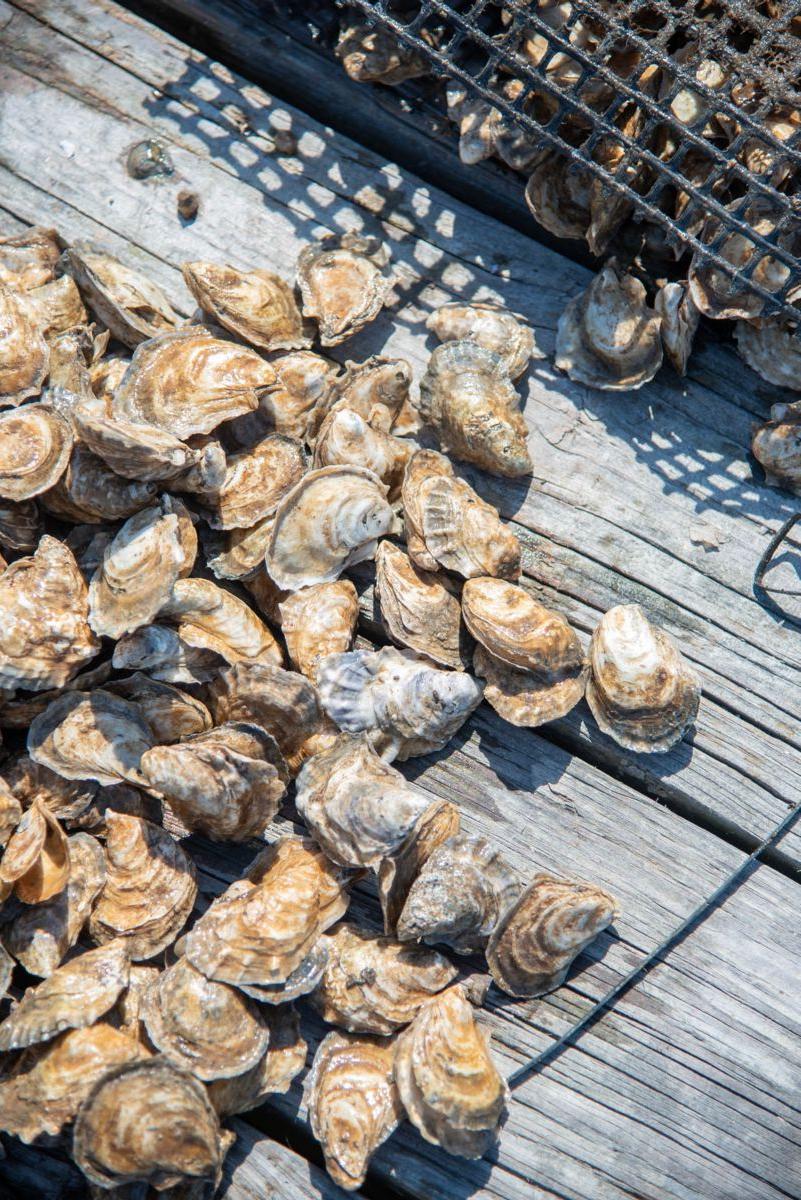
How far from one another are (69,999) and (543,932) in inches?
44.3

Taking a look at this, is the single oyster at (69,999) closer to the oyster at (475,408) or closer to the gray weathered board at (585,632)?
the gray weathered board at (585,632)

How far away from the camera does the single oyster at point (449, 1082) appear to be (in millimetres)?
2080

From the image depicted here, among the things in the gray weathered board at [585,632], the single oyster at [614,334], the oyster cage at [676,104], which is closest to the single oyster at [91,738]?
the gray weathered board at [585,632]

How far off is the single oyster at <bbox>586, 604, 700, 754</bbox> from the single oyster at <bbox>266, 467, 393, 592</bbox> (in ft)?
2.23

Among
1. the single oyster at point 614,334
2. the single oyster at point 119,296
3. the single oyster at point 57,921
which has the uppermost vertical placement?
the single oyster at point 614,334

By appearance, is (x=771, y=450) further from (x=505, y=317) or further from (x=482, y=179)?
(x=482, y=179)

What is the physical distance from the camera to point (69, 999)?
6.81 feet

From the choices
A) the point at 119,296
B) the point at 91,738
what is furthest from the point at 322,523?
the point at 119,296

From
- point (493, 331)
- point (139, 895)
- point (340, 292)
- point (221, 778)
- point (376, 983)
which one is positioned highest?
point (493, 331)

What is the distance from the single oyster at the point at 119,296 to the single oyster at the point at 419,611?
937 mm

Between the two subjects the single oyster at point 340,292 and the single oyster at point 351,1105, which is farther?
the single oyster at point 340,292

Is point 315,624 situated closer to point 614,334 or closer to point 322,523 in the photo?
point 322,523

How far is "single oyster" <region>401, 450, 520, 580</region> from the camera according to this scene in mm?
2316

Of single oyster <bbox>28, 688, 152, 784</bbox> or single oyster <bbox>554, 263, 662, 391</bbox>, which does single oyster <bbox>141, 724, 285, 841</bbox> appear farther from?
single oyster <bbox>554, 263, 662, 391</bbox>
